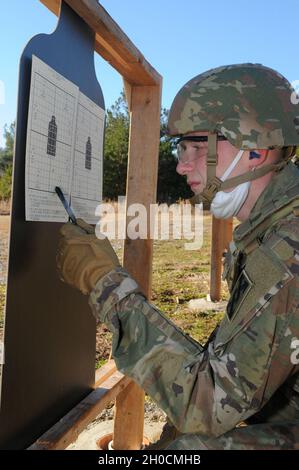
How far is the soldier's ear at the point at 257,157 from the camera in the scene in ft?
5.28

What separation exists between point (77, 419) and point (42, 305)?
50cm

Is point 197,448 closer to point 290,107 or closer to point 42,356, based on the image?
point 42,356

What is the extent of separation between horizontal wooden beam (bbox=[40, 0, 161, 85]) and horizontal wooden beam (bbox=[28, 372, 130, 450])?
1.47 metres

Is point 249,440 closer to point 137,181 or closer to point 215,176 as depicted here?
point 215,176

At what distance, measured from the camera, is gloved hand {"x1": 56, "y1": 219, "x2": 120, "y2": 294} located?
150 cm

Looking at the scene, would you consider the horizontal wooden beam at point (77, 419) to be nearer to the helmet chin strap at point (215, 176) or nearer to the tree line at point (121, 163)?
the helmet chin strap at point (215, 176)

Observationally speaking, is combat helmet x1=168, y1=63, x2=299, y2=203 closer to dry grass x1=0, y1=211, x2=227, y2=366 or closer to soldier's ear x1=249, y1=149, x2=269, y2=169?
soldier's ear x1=249, y1=149, x2=269, y2=169

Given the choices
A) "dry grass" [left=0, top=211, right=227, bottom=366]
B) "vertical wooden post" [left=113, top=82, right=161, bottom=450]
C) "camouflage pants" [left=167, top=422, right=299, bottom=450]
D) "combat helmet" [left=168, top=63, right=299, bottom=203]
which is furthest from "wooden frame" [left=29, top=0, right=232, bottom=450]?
"dry grass" [left=0, top=211, right=227, bottom=366]

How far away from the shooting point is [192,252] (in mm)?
10109

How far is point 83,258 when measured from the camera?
1.53m

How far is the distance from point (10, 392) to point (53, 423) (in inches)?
13.8
